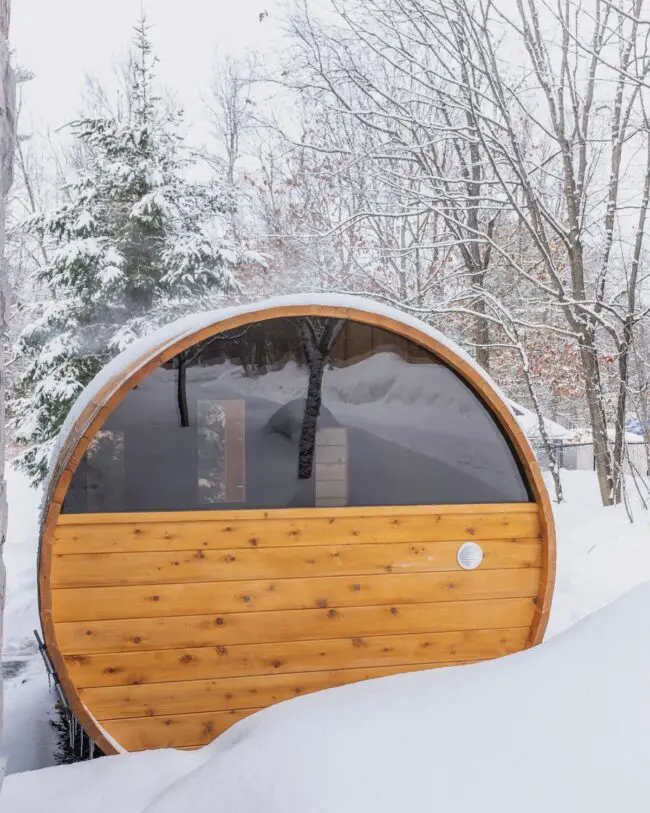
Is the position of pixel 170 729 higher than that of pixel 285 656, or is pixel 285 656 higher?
pixel 285 656

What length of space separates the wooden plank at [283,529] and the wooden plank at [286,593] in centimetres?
21

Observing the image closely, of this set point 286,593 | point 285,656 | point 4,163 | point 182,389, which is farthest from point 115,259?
point 4,163

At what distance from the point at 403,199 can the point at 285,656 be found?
10.4 meters

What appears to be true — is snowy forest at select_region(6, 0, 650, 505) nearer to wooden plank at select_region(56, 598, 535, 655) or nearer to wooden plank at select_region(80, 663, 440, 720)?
wooden plank at select_region(56, 598, 535, 655)

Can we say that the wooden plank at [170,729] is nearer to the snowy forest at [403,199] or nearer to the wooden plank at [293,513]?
the wooden plank at [293,513]

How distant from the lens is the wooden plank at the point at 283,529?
3760mm

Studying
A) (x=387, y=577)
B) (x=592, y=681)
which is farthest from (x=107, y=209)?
(x=592, y=681)

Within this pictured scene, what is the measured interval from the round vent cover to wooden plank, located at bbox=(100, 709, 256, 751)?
142 cm

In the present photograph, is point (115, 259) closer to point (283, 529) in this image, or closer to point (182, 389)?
point (182, 389)

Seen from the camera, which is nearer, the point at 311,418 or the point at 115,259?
the point at 311,418

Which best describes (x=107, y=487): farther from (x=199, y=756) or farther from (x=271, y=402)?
(x=199, y=756)

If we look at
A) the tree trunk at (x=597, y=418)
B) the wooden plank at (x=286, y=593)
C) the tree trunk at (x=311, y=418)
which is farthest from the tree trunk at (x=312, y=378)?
the tree trunk at (x=597, y=418)

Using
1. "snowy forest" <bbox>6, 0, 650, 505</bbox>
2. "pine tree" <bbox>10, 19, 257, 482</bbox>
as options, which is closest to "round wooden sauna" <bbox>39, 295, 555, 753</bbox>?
"snowy forest" <bbox>6, 0, 650, 505</bbox>

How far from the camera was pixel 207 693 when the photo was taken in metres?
3.91
